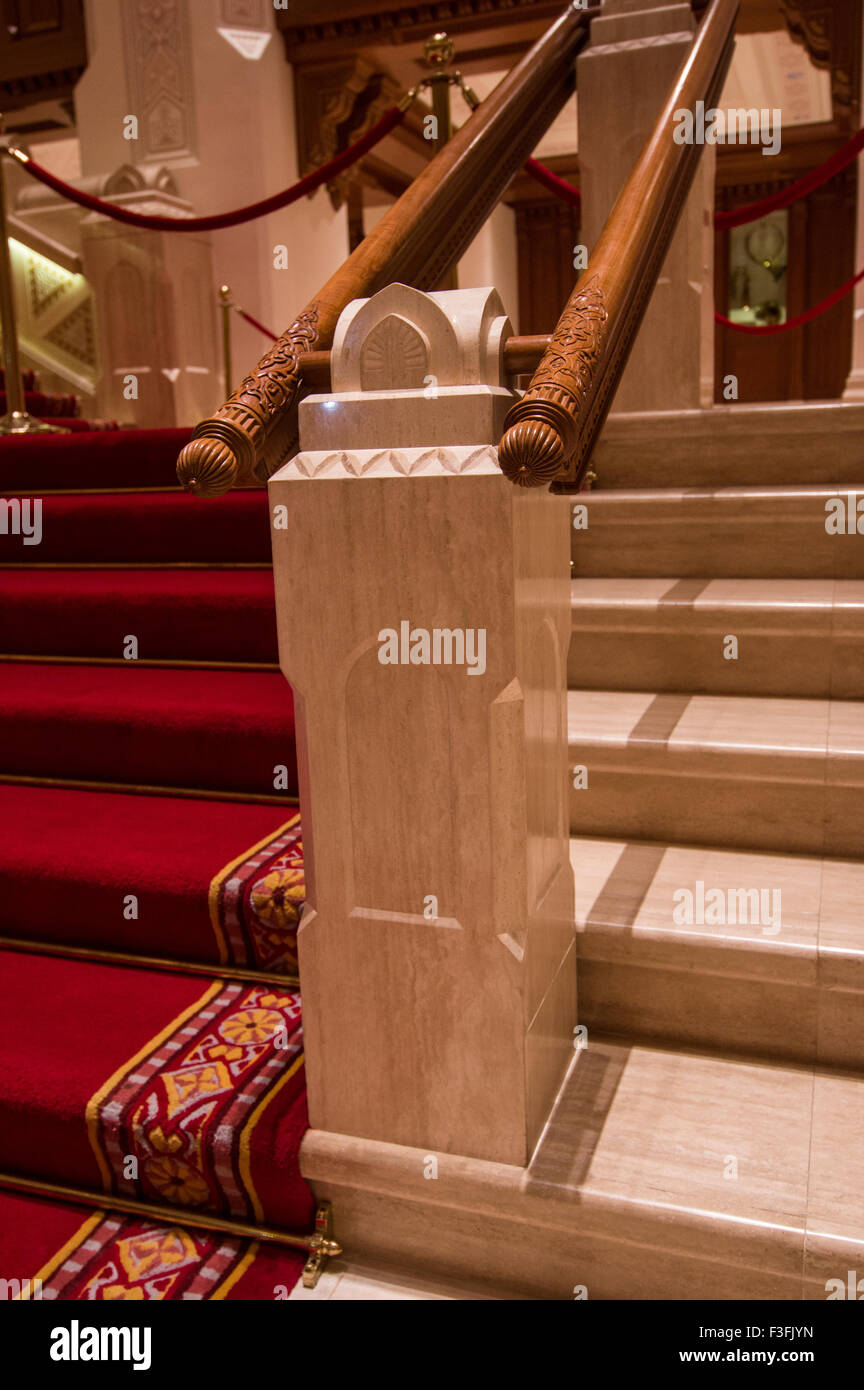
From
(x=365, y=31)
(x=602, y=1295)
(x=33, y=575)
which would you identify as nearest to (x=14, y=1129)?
(x=602, y=1295)

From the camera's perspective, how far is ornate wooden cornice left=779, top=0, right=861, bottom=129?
5805 mm

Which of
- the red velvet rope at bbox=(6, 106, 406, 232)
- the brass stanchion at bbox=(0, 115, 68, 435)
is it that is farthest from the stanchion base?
the red velvet rope at bbox=(6, 106, 406, 232)

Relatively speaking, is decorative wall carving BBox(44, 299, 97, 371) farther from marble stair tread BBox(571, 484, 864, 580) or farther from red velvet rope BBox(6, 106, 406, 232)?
marble stair tread BBox(571, 484, 864, 580)

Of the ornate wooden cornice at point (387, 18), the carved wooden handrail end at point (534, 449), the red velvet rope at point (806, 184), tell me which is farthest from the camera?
the ornate wooden cornice at point (387, 18)

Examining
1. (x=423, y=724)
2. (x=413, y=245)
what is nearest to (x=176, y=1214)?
(x=423, y=724)

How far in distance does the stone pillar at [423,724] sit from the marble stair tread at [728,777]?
468 mm

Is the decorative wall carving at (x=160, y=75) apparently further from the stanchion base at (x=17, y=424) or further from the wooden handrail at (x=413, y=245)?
the wooden handrail at (x=413, y=245)

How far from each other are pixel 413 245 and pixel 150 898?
1.15m

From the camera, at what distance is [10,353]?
3762 mm

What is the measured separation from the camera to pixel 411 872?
1.29 meters

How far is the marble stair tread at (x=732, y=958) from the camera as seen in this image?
1.47 meters

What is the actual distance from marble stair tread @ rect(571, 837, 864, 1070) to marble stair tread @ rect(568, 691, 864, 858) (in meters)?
0.09

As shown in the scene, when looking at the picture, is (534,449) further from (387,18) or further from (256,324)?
(387,18)

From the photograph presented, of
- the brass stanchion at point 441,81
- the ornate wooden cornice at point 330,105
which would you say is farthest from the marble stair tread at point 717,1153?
the ornate wooden cornice at point 330,105
